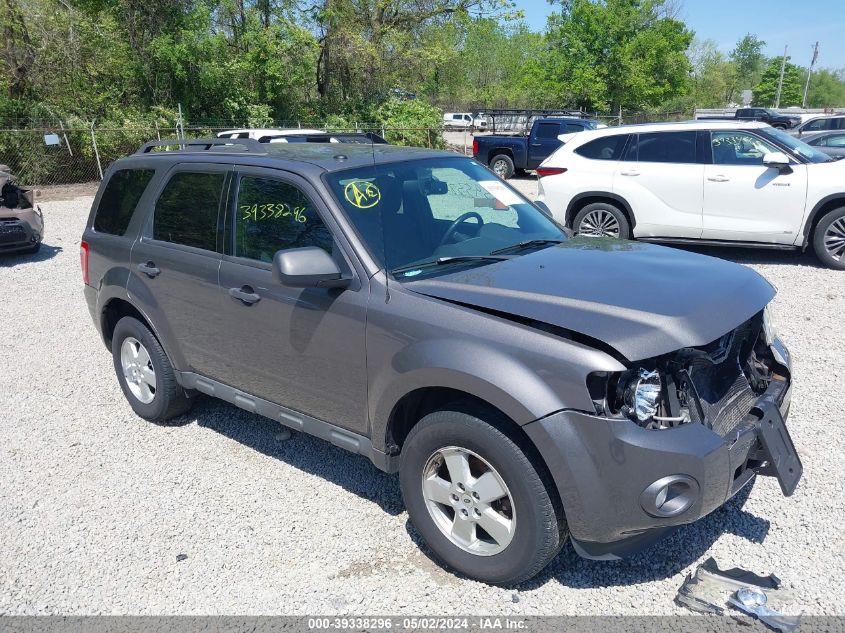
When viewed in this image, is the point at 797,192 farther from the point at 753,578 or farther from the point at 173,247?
the point at 173,247

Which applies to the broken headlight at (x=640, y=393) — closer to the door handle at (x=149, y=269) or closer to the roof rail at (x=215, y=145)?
the roof rail at (x=215, y=145)

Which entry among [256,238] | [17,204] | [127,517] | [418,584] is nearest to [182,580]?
[127,517]

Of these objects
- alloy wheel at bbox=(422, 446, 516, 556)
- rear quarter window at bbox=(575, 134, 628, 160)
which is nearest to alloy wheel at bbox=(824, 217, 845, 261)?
rear quarter window at bbox=(575, 134, 628, 160)

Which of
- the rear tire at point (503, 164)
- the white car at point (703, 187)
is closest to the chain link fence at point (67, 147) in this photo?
the rear tire at point (503, 164)

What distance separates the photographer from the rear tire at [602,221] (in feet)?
31.6

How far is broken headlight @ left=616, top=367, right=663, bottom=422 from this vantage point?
2.75 metres

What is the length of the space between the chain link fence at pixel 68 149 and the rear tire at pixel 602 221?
46.6 feet

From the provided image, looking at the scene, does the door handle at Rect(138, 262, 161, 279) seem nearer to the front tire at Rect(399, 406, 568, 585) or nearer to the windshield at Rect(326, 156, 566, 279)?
the windshield at Rect(326, 156, 566, 279)

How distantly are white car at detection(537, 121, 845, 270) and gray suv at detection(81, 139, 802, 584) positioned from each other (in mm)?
5498

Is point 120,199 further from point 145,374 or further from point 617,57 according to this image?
point 617,57

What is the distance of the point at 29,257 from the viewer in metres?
11.3

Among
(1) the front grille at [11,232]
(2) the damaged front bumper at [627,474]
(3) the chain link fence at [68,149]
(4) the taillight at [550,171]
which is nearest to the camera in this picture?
(2) the damaged front bumper at [627,474]

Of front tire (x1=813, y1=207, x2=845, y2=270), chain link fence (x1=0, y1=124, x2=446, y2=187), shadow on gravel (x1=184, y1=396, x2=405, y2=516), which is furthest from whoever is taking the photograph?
chain link fence (x1=0, y1=124, x2=446, y2=187)

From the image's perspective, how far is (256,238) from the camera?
13.1 feet
